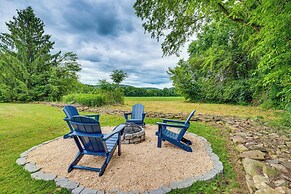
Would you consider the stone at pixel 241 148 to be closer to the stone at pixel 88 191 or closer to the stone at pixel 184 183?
the stone at pixel 184 183

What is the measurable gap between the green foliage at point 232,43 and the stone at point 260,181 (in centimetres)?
198

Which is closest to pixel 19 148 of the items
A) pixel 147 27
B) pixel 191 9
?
pixel 191 9

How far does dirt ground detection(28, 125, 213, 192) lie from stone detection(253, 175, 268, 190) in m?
0.57

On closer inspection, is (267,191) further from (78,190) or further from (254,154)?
(78,190)

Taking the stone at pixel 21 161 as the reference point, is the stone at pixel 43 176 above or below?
above

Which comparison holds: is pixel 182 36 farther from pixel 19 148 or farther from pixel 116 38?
pixel 19 148

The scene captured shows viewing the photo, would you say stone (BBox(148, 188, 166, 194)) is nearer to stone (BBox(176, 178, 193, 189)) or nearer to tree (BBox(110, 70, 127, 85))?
stone (BBox(176, 178, 193, 189))

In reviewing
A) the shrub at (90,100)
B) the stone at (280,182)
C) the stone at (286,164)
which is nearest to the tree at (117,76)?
the shrub at (90,100)

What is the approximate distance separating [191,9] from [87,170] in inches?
129

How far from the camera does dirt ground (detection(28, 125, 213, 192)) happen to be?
73.3 inches

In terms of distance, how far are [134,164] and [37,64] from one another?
15419 mm

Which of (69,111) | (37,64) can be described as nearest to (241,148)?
(69,111)

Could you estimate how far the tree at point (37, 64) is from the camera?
1232 cm

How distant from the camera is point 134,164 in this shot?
2.32 meters
